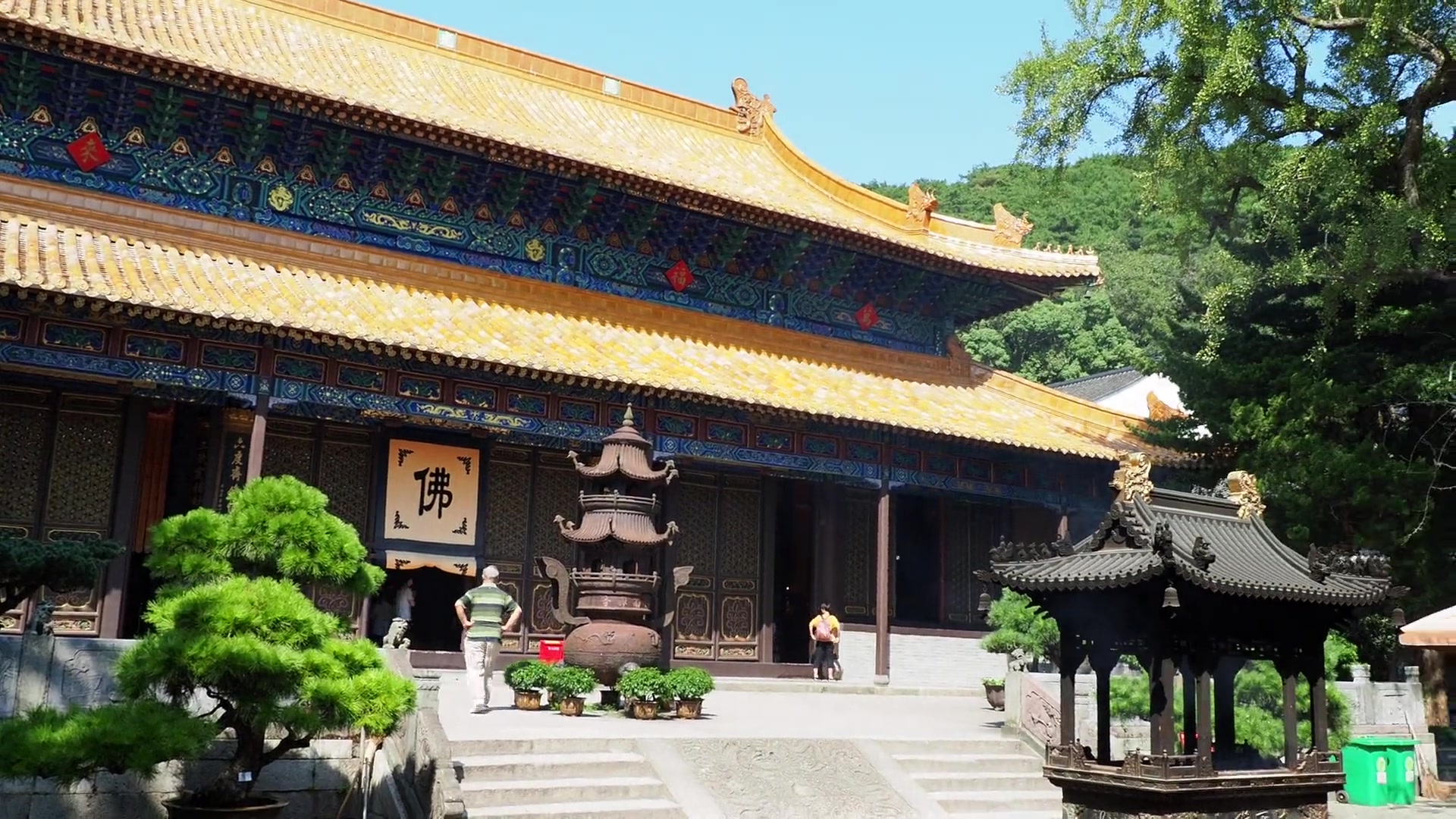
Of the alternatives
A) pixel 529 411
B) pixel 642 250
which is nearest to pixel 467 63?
pixel 642 250

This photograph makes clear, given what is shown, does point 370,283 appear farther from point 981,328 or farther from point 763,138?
point 981,328

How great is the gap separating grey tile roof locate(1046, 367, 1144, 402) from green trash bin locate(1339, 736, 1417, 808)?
24.2 m

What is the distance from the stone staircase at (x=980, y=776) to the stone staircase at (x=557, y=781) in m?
2.52

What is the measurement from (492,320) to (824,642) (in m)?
6.14

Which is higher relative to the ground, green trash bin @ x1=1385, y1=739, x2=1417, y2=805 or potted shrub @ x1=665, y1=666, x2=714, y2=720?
potted shrub @ x1=665, y1=666, x2=714, y2=720

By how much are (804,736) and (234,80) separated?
30.3 ft

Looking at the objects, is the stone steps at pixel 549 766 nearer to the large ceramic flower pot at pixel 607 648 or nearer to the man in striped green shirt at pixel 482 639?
the man in striped green shirt at pixel 482 639

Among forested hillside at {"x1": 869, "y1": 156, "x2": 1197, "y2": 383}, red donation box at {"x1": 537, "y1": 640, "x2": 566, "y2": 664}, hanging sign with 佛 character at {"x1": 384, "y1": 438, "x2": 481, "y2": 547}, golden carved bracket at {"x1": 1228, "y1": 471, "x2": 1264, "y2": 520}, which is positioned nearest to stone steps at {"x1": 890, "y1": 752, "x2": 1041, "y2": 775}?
golden carved bracket at {"x1": 1228, "y1": 471, "x2": 1264, "y2": 520}

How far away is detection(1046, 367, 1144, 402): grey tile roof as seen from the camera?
37.3 metres

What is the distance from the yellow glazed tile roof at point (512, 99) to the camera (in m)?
15.6

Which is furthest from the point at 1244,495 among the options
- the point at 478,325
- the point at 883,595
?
the point at 478,325

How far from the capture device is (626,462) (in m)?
13.3

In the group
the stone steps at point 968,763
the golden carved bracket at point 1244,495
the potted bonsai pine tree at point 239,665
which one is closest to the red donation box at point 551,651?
the stone steps at point 968,763

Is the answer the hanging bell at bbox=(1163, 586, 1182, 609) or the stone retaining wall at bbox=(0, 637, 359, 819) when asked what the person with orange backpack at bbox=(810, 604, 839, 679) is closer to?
the stone retaining wall at bbox=(0, 637, 359, 819)
